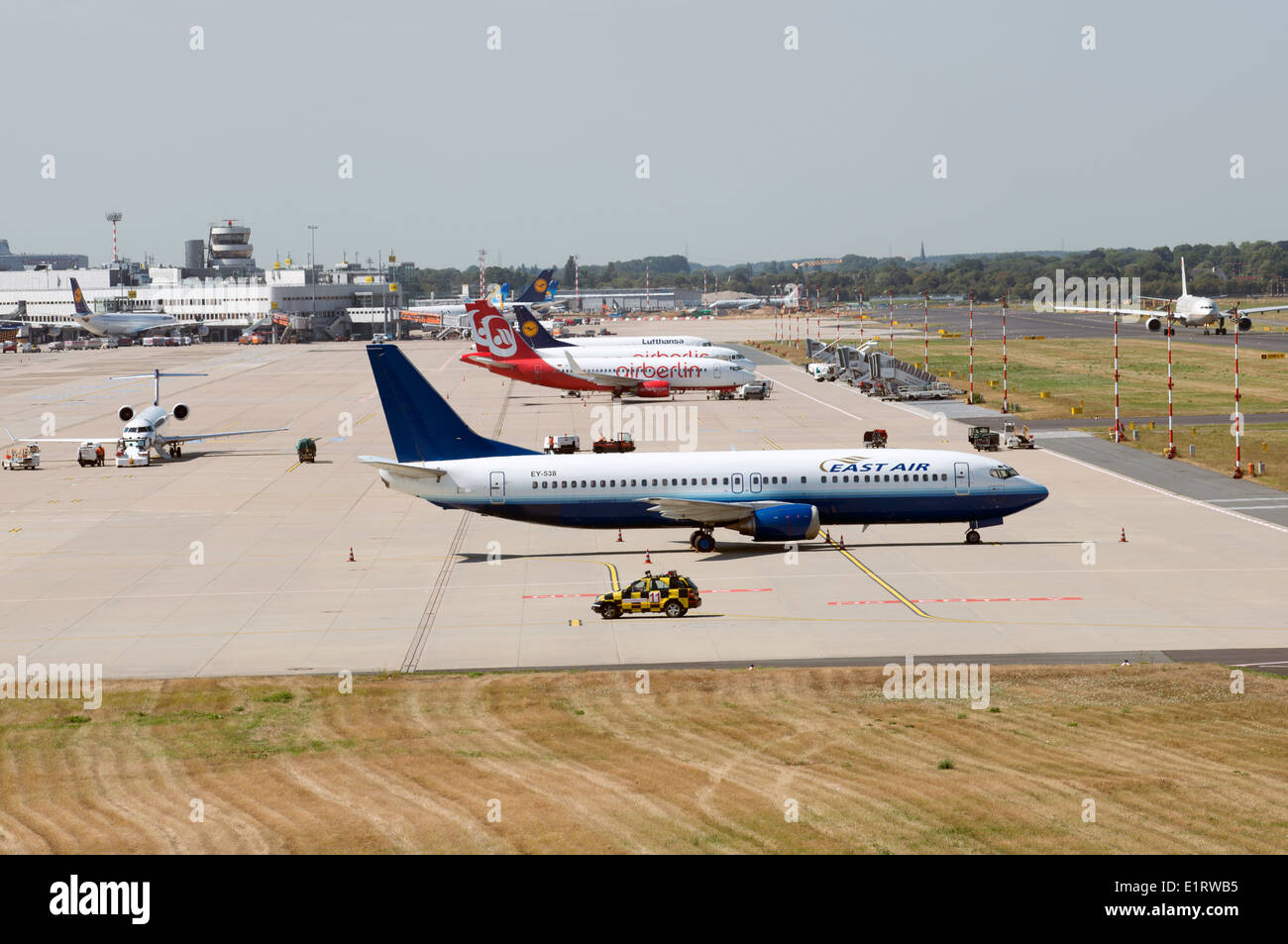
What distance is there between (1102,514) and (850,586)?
833 inches

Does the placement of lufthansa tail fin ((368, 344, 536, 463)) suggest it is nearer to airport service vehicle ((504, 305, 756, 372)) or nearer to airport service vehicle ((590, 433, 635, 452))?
airport service vehicle ((590, 433, 635, 452))

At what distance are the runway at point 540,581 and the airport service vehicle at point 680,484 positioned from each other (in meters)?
1.71

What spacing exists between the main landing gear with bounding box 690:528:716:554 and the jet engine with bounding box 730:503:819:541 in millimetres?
2185

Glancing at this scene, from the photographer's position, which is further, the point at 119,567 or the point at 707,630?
the point at 119,567

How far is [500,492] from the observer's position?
184 feet

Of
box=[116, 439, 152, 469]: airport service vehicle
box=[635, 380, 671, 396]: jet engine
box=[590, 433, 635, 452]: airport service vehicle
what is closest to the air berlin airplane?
box=[635, 380, 671, 396]: jet engine

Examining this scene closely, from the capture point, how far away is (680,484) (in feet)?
188

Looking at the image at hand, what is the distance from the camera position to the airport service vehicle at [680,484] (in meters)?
56.4

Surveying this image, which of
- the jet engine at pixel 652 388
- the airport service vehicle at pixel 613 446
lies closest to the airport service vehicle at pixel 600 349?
the jet engine at pixel 652 388

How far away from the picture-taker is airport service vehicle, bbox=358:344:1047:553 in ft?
185

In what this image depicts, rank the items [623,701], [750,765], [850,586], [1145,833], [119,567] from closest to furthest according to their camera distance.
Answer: [1145,833] < [750,765] < [623,701] < [850,586] < [119,567]

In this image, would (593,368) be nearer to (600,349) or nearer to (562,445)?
(600,349)
